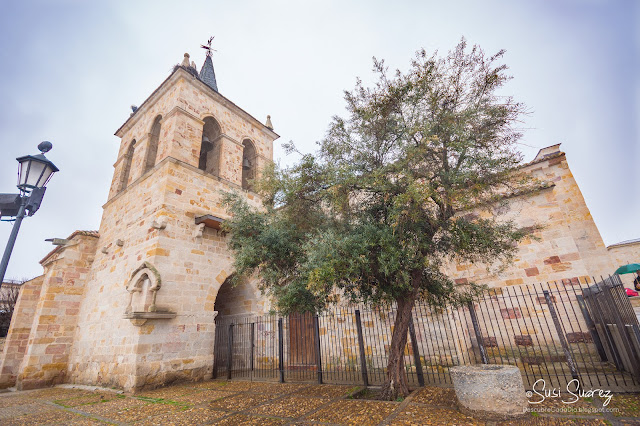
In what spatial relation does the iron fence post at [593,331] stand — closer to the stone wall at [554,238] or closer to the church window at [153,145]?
the stone wall at [554,238]

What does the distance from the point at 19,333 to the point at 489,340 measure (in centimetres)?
1452

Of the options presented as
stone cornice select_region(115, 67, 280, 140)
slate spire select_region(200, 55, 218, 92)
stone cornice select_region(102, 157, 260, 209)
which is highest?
slate spire select_region(200, 55, 218, 92)

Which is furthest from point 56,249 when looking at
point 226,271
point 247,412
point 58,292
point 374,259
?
point 374,259

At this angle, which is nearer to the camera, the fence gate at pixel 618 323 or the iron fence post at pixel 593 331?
the fence gate at pixel 618 323

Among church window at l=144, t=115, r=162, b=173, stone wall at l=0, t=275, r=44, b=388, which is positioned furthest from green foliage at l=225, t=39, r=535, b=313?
stone wall at l=0, t=275, r=44, b=388

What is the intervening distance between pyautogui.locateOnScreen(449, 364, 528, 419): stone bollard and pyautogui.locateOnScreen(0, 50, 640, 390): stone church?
3633mm

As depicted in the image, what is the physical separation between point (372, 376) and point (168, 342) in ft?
17.2

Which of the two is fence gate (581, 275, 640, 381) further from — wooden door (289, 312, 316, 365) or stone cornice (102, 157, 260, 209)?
stone cornice (102, 157, 260, 209)

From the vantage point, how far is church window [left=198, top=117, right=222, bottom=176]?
11.1 m

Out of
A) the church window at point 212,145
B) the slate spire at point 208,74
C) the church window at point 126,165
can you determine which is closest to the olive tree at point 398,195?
the church window at point 212,145

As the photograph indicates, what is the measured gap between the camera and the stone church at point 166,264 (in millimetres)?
7176

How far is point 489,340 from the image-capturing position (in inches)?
285

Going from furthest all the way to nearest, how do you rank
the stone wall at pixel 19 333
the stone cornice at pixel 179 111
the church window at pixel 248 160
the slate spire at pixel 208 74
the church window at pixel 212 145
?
the slate spire at pixel 208 74 → the church window at pixel 248 160 → the church window at pixel 212 145 → the stone cornice at pixel 179 111 → the stone wall at pixel 19 333

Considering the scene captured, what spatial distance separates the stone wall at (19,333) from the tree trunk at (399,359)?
462 inches
